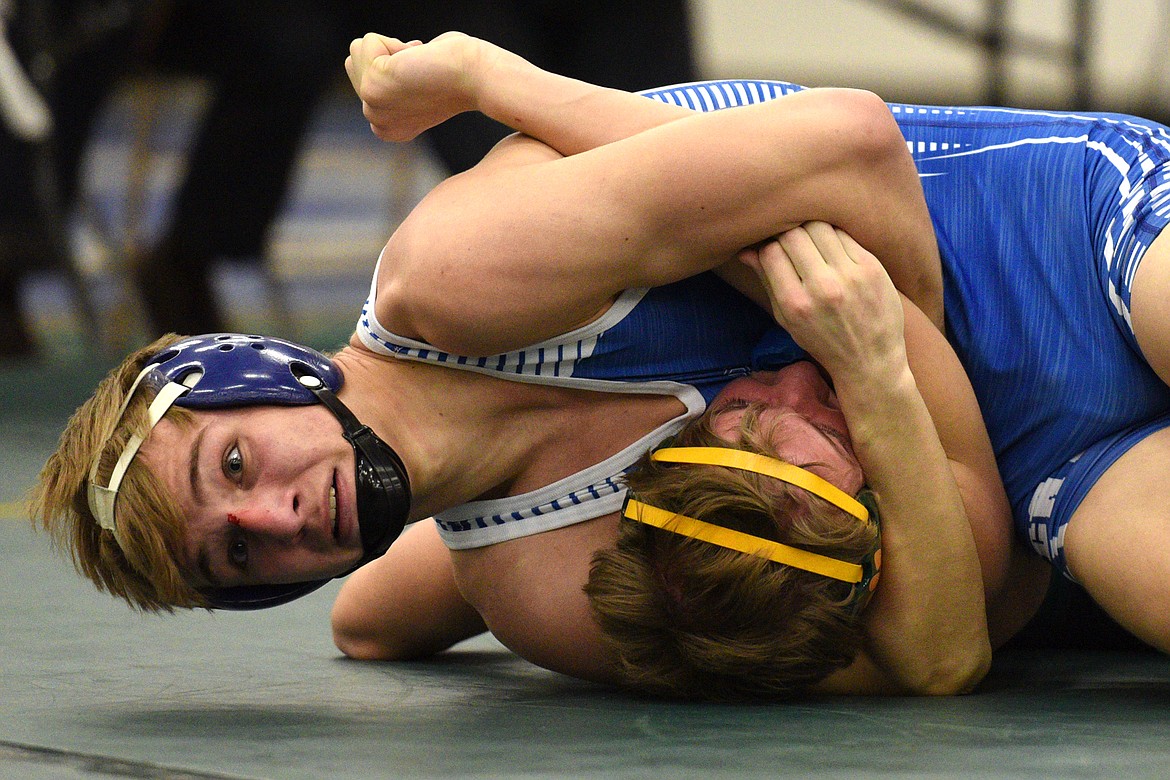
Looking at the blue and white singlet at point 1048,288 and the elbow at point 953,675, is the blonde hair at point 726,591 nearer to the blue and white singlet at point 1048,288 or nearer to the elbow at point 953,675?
the elbow at point 953,675

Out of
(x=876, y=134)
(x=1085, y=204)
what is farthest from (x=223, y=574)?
(x=1085, y=204)

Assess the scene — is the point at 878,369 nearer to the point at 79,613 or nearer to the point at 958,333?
the point at 958,333

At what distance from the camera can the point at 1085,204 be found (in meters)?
1.86

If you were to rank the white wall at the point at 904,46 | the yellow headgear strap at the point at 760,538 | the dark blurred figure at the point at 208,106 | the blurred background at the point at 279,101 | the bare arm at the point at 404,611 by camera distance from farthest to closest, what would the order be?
the white wall at the point at 904,46
the dark blurred figure at the point at 208,106
the blurred background at the point at 279,101
the bare arm at the point at 404,611
the yellow headgear strap at the point at 760,538

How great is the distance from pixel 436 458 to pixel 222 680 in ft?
1.24

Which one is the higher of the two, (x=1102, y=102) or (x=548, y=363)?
(x=548, y=363)

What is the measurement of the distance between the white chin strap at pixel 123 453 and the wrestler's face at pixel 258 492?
0.04ft

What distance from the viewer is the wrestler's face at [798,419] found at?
5.53 ft

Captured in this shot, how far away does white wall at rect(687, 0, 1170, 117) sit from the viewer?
8.55 m

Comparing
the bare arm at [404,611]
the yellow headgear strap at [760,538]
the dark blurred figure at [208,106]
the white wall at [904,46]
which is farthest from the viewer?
the white wall at [904,46]

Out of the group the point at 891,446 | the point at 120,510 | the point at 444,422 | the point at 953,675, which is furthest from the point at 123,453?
the point at 953,675

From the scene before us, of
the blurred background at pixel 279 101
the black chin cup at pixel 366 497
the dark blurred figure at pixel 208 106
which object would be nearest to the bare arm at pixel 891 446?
the black chin cup at pixel 366 497

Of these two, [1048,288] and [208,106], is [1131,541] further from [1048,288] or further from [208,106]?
[208,106]

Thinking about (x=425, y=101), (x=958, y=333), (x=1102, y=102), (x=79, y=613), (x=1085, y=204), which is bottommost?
(x=1102, y=102)
